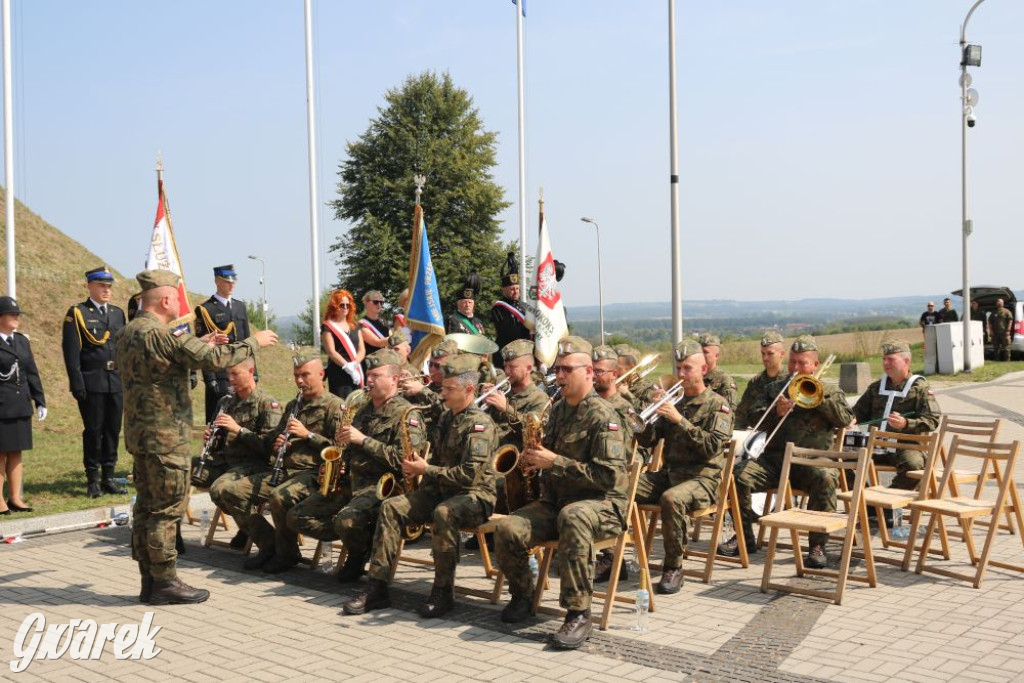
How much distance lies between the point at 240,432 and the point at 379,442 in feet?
5.55

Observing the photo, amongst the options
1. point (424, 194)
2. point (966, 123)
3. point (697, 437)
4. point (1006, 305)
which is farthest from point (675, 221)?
point (424, 194)

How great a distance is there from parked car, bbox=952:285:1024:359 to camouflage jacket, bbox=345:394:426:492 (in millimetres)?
29029

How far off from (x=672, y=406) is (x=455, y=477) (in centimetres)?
173

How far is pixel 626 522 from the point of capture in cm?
681

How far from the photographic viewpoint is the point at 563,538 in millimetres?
6492

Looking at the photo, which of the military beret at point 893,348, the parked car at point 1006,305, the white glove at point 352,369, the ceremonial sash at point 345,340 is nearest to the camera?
the military beret at point 893,348

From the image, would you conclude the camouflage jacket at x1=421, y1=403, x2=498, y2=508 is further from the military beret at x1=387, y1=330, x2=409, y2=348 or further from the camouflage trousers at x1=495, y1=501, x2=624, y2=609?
the military beret at x1=387, y1=330, x2=409, y2=348

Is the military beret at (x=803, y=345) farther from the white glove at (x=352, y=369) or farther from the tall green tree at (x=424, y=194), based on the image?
the tall green tree at (x=424, y=194)

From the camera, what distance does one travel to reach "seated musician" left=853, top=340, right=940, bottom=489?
29.5ft

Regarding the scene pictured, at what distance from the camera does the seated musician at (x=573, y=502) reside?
644 cm

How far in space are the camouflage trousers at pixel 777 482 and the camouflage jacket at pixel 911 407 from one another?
1.15 meters

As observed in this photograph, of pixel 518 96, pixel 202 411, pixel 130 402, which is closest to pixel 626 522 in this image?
pixel 130 402

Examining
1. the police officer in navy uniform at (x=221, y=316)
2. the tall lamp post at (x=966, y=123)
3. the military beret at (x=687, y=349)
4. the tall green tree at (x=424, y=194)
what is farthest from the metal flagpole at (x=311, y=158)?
the tall green tree at (x=424, y=194)

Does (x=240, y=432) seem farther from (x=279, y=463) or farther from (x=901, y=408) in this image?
(x=901, y=408)
